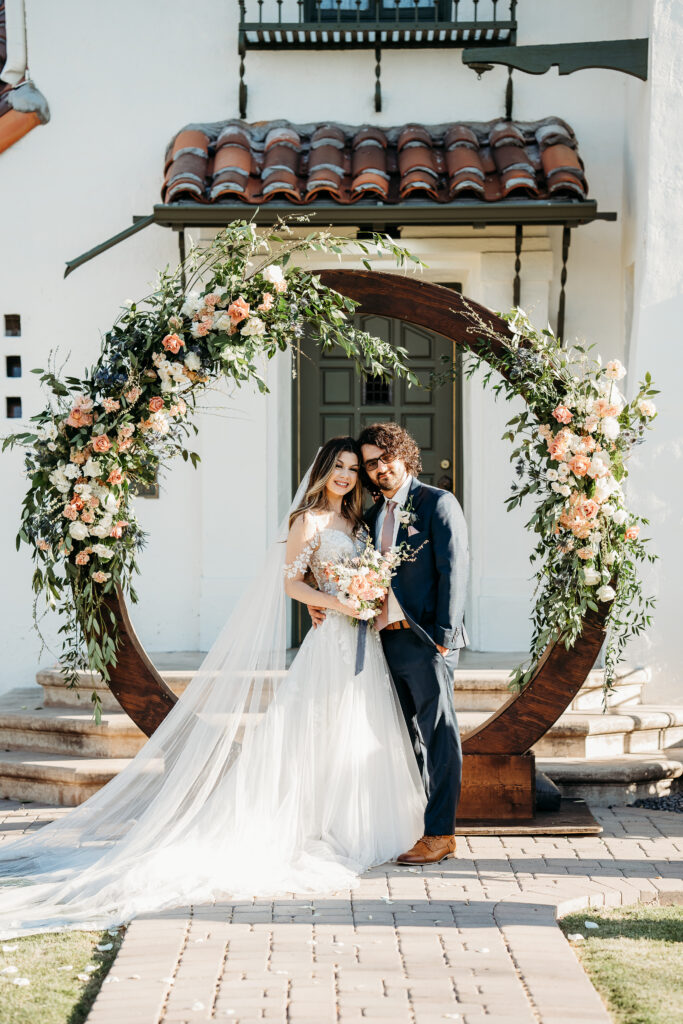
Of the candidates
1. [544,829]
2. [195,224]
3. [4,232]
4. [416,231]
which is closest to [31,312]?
[4,232]

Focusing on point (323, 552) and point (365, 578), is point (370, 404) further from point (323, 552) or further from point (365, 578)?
point (365, 578)

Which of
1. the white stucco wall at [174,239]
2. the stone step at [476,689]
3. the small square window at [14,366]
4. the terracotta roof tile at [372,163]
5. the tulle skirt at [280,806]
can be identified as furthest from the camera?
the small square window at [14,366]

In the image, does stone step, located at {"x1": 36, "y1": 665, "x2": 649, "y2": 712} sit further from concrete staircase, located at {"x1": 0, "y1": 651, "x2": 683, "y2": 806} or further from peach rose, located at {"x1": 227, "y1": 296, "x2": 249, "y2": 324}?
peach rose, located at {"x1": 227, "y1": 296, "x2": 249, "y2": 324}

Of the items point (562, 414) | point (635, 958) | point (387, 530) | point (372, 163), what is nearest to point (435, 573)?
point (387, 530)

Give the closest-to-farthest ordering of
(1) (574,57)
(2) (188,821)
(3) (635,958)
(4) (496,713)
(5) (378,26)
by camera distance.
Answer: (3) (635,958)
(2) (188,821)
(4) (496,713)
(1) (574,57)
(5) (378,26)

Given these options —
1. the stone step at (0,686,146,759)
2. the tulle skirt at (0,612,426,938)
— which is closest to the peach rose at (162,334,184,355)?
the tulle skirt at (0,612,426,938)

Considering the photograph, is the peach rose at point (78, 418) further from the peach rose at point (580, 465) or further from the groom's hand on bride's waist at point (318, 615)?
the peach rose at point (580, 465)

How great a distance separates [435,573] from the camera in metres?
5.72

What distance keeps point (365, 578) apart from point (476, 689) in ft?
6.44

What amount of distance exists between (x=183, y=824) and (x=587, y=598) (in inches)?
89.0

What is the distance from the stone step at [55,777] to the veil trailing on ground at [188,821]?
81 cm

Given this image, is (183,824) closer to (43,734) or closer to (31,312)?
(43,734)

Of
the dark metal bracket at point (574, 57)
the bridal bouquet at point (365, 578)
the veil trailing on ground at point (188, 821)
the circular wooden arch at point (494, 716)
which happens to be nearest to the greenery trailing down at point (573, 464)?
the circular wooden arch at point (494, 716)

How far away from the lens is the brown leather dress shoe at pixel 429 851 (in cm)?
546
